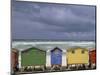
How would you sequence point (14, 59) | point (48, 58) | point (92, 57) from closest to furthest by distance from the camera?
point (14, 59)
point (48, 58)
point (92, 57)

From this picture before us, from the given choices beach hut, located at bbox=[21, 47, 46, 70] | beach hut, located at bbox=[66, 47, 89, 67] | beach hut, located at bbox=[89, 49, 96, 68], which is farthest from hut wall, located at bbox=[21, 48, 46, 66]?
beach hut, located at bbox=[89, 49, 96, 68]

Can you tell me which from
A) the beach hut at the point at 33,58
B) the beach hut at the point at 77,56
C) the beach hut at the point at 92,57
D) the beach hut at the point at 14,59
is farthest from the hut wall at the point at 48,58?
the beach hut at the point at 92,57

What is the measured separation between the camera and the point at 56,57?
2.46 meters

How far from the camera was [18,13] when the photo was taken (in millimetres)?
2354

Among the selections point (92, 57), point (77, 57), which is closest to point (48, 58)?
point (77, 57)

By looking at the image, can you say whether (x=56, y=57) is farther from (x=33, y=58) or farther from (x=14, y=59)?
(x=14, y=59)

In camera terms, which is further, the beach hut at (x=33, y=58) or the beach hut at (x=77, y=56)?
the beach hut at (x=77, y=56)

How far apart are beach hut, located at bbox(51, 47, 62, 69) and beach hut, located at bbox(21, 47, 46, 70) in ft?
0.31

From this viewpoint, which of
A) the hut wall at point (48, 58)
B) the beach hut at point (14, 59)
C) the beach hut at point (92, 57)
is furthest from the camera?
the beach hut at point (92, 57)

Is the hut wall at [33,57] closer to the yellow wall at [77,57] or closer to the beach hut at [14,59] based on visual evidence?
the beach hut at [14,59]

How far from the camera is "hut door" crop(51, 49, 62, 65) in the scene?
2.46m

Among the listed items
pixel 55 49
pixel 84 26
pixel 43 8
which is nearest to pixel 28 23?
pixel 43 8

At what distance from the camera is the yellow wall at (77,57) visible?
250 cm

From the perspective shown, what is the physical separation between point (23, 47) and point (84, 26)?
0.70 m
